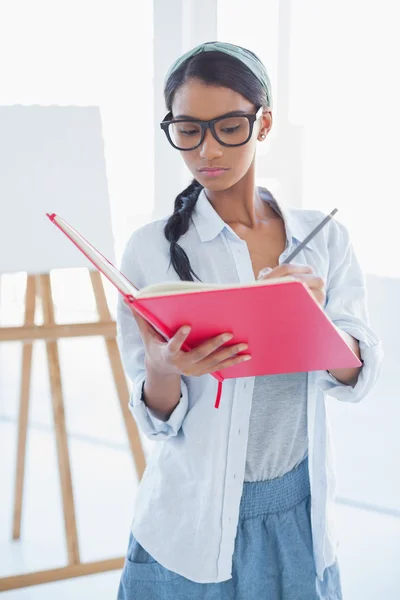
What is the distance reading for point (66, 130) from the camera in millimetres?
2195

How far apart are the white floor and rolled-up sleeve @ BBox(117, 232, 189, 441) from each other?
1.35m

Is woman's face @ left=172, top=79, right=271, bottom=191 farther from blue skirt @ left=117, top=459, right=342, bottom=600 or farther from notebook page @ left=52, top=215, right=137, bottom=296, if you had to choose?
blue skirt @ left=117, top=459, right=342, bottom=600

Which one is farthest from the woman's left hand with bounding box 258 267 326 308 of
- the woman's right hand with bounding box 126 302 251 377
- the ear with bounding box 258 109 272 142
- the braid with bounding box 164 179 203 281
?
the ear with bounding box 258 109 272 142

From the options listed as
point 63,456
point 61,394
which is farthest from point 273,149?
point 63,456

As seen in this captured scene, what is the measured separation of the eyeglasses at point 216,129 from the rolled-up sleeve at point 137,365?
18cm

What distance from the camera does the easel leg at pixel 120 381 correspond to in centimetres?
219

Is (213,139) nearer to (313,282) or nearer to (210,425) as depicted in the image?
(313,282)

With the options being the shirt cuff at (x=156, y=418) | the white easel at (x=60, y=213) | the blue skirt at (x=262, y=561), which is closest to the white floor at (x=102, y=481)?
the white easel at (x=60, y=213)

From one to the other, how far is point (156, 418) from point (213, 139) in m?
0.44

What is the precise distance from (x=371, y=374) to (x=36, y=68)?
246cm

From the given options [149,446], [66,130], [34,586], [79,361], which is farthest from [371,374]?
[79,361]

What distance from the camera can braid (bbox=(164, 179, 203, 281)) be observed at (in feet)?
3.83

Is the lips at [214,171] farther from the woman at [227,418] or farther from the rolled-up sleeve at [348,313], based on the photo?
the rolled-up sleeve at [348,313]

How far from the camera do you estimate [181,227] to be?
4.00 ft
